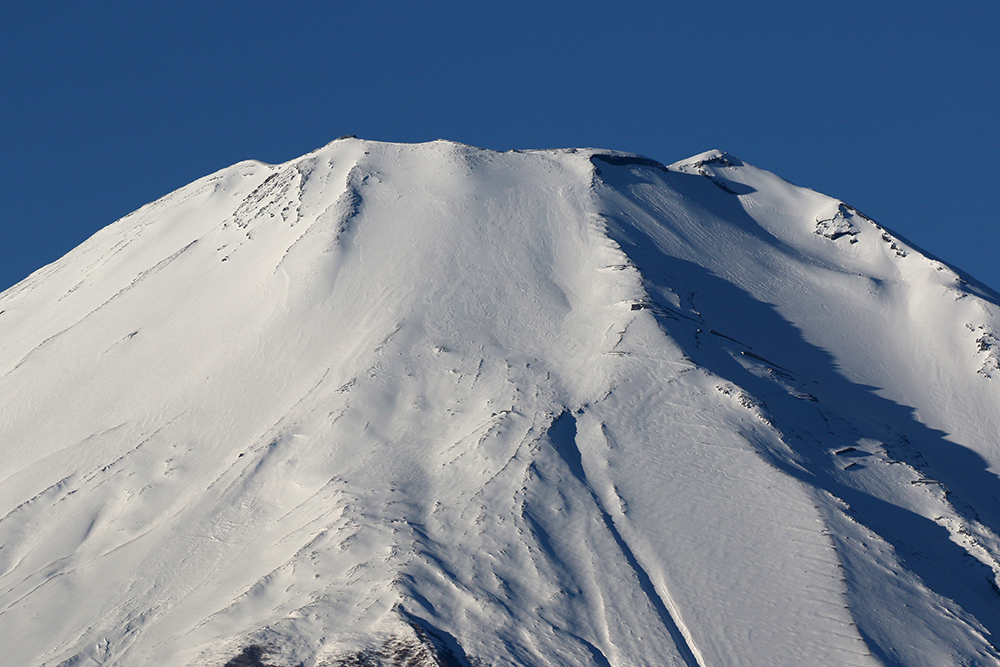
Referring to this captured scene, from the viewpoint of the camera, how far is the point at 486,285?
219 ft

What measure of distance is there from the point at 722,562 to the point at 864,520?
23.2 ft

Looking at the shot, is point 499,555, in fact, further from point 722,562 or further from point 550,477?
point 722,562

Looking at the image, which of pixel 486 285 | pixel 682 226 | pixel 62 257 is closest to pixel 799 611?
pixel 486 285

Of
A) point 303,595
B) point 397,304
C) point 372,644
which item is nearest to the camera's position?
point 372,644

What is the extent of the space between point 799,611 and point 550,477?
11.0 meters

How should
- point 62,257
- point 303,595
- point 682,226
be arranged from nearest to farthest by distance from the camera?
point 303,595
point 682,226
point 62,257

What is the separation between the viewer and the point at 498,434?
55.1 meters

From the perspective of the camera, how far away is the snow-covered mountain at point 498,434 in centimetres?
4703

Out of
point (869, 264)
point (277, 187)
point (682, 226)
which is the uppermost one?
point (277, 187)

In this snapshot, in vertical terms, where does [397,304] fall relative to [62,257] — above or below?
below

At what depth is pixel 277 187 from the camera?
8150 centimetres

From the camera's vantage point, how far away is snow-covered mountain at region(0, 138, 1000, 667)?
4703 centimetres

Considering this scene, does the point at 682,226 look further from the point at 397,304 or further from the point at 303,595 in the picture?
the point at 303,595

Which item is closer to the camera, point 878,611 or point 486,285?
point 878,611
